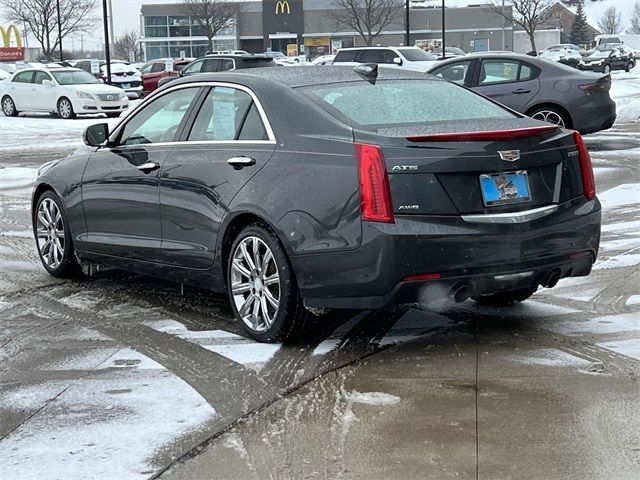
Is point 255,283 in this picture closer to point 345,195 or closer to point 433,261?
point 345,195

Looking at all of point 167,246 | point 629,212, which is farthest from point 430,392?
point 629,212

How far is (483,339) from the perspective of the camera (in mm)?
5875

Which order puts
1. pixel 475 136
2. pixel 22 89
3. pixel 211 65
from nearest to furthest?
pixel 475 136 → pixel 211 65 → pixel 22 89

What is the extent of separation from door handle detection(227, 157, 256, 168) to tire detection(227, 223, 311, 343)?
0.36 metres

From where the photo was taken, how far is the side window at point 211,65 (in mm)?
28103

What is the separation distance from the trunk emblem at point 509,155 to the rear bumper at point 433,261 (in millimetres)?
350

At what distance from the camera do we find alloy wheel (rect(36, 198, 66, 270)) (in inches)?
307

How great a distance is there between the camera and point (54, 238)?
7.87 meters

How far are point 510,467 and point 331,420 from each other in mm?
888

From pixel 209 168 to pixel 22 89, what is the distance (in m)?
24.1

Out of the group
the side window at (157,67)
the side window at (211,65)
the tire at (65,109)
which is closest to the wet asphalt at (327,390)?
the tire at (65,109)

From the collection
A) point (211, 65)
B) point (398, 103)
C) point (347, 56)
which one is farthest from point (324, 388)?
point (347, 56)

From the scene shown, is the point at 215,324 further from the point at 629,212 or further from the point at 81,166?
the point at 629,212

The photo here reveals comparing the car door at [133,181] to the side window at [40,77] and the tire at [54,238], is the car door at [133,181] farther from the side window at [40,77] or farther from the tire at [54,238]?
the side window at [40,77]
